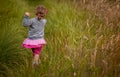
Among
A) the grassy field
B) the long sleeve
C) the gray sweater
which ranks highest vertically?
the long sleeve

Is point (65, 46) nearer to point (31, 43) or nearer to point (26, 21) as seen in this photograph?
point (31, 43)

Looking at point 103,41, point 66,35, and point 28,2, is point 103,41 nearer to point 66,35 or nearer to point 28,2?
point 66,35

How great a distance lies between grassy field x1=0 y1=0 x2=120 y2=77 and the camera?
4500 mm

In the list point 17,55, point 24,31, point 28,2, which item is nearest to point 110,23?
point 24,31

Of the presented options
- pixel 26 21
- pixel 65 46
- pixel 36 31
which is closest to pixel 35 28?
pixel 36 31

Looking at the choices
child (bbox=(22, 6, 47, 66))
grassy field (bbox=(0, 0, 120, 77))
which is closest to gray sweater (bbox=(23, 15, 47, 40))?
child (bbox=(22, 6, 47, 66))

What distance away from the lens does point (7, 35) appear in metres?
5.51

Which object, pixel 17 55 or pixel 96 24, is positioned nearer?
pixel 17 55

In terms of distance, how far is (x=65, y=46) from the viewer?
5.29 m

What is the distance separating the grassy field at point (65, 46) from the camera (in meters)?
4.50

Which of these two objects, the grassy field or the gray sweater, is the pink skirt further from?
the grassy field

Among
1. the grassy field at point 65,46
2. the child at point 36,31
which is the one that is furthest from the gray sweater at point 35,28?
the grassy field at point 65,46

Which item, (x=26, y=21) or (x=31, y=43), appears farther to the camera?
(x=31, y=43)

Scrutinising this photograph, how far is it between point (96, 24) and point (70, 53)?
7.66 feet
